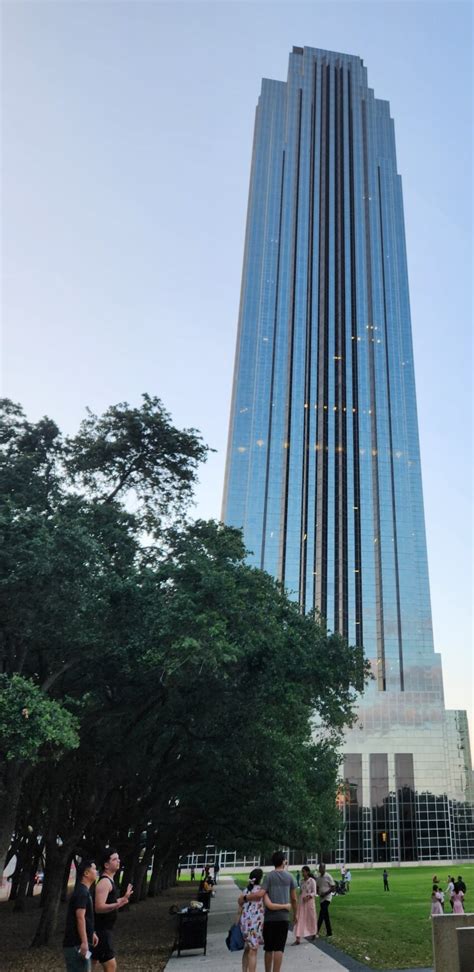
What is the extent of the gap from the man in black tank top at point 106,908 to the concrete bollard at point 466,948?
4593 mm

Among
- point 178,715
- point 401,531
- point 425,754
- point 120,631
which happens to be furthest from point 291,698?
point 401,531

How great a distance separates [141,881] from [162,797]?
1557cm

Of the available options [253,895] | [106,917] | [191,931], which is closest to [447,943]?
[253,895]

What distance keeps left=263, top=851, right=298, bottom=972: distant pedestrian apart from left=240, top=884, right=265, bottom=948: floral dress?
1.55ft

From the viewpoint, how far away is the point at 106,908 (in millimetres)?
8469

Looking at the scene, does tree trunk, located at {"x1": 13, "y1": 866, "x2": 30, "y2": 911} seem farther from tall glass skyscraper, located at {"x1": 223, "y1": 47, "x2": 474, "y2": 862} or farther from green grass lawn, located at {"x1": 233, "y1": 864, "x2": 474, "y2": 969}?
tall glass skyscraper, located at {"x1": 223, "y1": 47, "x2": 474, "y2": 862}

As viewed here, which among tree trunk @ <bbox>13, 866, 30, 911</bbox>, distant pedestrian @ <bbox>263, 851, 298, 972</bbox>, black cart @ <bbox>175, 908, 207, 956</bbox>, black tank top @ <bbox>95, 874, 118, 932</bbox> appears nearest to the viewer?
black tank top @ <bbox>95, 874, 118, 932</bbox>

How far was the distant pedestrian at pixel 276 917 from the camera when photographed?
959cm

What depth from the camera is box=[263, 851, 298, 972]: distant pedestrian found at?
9.59 meters

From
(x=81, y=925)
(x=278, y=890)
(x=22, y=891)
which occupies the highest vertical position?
(x=278, y=890)

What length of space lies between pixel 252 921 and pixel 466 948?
10.1 ft

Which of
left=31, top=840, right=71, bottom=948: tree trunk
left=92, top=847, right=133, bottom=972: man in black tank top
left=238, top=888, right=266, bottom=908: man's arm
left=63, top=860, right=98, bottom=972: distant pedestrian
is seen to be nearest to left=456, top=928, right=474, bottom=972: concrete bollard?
left=238, top=888, right=266, bottom=908: man's arm

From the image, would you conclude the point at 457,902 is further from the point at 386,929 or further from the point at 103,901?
the point at 103,901

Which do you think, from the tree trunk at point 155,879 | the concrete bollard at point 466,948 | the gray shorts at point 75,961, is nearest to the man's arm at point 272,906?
the concrete bollard at point 466,948
